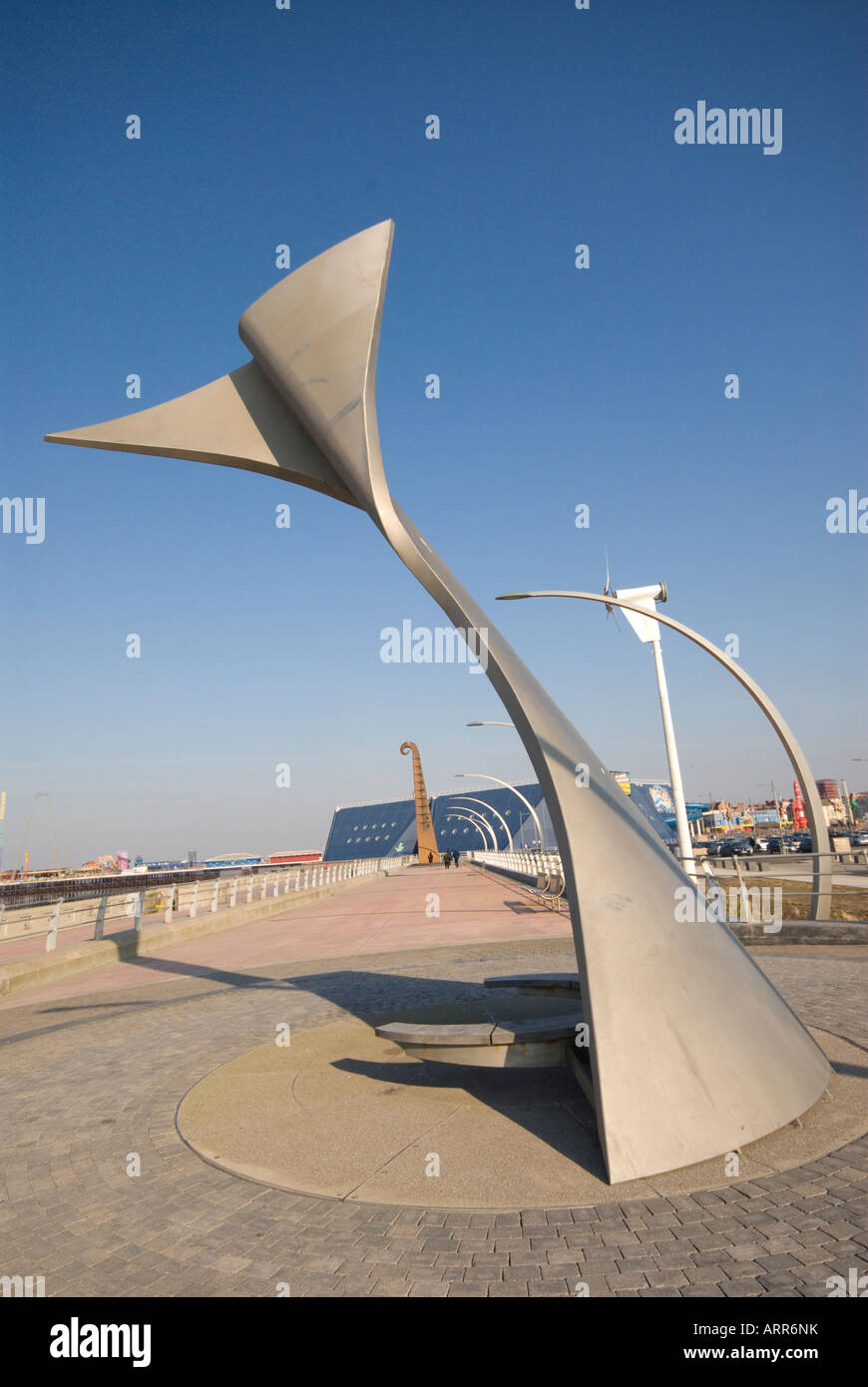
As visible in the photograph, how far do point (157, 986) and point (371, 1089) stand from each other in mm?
6108

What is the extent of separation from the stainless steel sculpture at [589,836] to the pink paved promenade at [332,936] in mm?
8045

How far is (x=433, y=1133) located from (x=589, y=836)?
2063 mm

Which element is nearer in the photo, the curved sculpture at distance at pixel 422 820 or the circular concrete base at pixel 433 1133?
the circular concrete base at pixel 433 1133

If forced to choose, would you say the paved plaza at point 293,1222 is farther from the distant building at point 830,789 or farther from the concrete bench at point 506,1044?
the distant building at point 830,789

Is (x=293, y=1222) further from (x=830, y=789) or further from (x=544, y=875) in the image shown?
(x=830, y=789)

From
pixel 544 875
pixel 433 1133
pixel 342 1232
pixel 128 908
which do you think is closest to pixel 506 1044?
pixel 433 1133

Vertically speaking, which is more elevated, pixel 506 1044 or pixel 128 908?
pixel 506 1044

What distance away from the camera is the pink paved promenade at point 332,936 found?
38.4 feet

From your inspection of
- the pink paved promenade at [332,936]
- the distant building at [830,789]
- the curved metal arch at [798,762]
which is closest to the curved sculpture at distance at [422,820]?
the pink paved promenade at [332,936]

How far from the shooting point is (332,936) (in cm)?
1553

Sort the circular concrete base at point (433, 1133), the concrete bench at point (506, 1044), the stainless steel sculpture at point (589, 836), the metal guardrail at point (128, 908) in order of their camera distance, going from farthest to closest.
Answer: the metal guardrail at point (128, 908) < the concrete bench at point (506, 1044) < the stainless steel sculpture at point (589, 836) < the circular concrete base at point (433, 1133)

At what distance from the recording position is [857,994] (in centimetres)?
733
